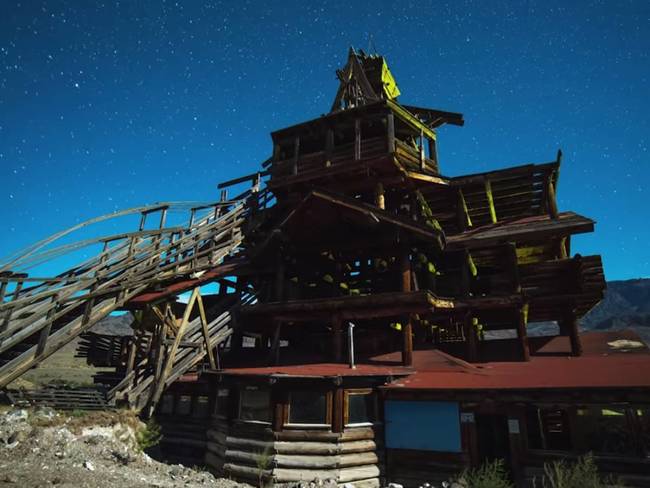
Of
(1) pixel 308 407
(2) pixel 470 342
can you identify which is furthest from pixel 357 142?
(1) pixel 308 407

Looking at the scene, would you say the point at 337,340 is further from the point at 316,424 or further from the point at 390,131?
the point at 390,131

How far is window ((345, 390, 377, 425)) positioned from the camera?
14.2 meters

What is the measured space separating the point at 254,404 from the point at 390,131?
1585 cm

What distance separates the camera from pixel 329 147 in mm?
Result: 24453

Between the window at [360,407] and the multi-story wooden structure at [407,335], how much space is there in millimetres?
68

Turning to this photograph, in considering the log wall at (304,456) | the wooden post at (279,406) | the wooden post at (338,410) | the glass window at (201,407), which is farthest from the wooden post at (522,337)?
the glass window at (201,407)

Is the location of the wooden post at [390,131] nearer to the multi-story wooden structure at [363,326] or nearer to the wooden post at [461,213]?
the multi-story wooden structure at [363,326]

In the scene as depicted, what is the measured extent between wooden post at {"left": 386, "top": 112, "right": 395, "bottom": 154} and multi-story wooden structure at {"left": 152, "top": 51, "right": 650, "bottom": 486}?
3.3 inches

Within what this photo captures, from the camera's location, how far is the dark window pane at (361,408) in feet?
46.8

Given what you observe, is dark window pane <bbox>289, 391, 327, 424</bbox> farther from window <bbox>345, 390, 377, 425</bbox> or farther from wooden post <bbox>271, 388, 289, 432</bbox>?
window <bbox>345, 390, 377, 425</bbox>

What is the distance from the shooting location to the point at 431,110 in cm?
2953

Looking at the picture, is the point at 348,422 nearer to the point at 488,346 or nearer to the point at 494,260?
the point at 488,346

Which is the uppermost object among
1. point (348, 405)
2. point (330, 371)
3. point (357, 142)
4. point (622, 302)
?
point (622, 302)

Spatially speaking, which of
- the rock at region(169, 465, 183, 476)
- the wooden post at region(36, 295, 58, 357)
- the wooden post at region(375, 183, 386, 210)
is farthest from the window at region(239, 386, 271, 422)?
the wooden post at region(375, 183, 386, 210)
